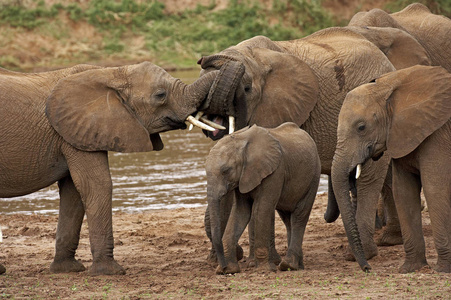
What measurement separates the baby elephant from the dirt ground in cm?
25

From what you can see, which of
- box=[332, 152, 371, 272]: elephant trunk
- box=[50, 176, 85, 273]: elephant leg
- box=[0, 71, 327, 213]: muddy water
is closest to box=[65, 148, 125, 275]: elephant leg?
box=[50, 176, 85, 273]: elephant leg

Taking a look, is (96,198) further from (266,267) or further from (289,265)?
(289,265)

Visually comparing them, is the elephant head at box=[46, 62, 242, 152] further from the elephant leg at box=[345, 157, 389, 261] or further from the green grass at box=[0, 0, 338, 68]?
the green grass at box=[0, 0, 338, 68]

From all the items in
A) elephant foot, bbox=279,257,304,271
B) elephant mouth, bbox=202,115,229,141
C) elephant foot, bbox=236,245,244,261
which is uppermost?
elephant mouth, bbox=202,115,229,141

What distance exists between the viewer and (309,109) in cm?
880

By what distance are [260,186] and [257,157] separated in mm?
246

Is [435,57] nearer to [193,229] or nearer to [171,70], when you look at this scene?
[193,229]

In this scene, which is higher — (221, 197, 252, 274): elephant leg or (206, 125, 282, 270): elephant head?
(206, 125, 282, 270): elephant head

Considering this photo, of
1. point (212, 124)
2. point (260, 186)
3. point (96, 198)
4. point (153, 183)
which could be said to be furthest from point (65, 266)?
point (153, 183)

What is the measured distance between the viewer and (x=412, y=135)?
725cm

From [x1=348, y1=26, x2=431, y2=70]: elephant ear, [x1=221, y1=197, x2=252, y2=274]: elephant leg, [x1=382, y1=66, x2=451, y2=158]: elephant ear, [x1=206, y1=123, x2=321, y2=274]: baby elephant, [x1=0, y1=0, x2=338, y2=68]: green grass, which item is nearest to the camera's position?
[x1=382, y1=66, x2=451, y2=158]: elephant ear

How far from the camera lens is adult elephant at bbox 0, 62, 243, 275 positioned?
25.6 feet

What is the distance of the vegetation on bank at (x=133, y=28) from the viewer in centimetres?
3086

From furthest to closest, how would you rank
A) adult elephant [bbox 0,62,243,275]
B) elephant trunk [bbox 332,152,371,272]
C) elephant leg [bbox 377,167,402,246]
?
elephant leg [bbox 377,167,402,246] < adult elephant [bbox 0,62,243,275] < elephant trunk [bbox 332,152,371,272]
